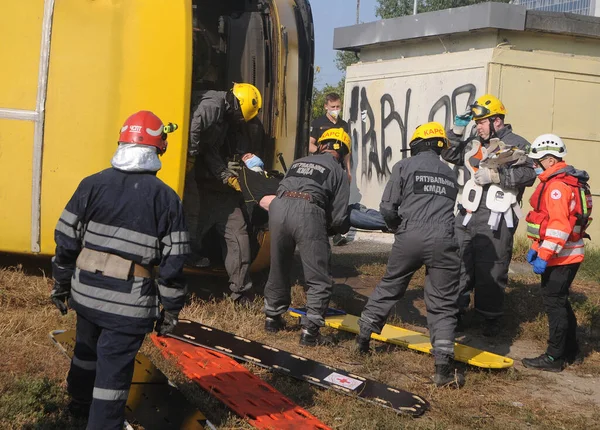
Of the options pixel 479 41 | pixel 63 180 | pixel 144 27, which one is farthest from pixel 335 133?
pixel 479 41

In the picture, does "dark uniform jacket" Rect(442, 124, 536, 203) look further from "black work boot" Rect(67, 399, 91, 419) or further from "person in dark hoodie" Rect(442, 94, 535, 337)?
"black work boot" Rect(67, 399, 91, 419)

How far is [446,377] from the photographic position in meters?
5.70

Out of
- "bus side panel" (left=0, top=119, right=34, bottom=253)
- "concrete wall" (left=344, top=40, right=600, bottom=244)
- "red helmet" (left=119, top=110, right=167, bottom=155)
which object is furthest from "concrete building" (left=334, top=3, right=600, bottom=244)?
"red helmet" (left=119, top=110, right=167, bottom=155)

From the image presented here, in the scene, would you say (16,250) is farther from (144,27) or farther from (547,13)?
(547,13)

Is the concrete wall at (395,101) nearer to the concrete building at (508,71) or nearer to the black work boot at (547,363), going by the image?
the concrete building at (508,71)

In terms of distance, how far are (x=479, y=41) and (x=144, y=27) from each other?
5.87 meters

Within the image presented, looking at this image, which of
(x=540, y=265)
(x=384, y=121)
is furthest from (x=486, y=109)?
(x=384, y=121)

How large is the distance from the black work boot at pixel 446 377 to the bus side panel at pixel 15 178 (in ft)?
11.3

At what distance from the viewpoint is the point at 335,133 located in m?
6.70

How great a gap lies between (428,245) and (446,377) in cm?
95

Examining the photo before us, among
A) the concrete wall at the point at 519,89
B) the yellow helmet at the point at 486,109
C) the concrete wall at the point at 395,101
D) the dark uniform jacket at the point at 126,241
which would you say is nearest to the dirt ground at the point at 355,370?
the dark uniform jacket at the point at 126,241

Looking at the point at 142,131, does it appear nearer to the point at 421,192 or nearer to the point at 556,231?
the point at 421,192

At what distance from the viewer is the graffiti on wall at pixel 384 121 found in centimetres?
1138

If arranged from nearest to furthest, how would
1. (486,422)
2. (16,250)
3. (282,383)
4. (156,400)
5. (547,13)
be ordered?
(156,400)
(486,422)
(282,383)
(16,250)
(547,13)
